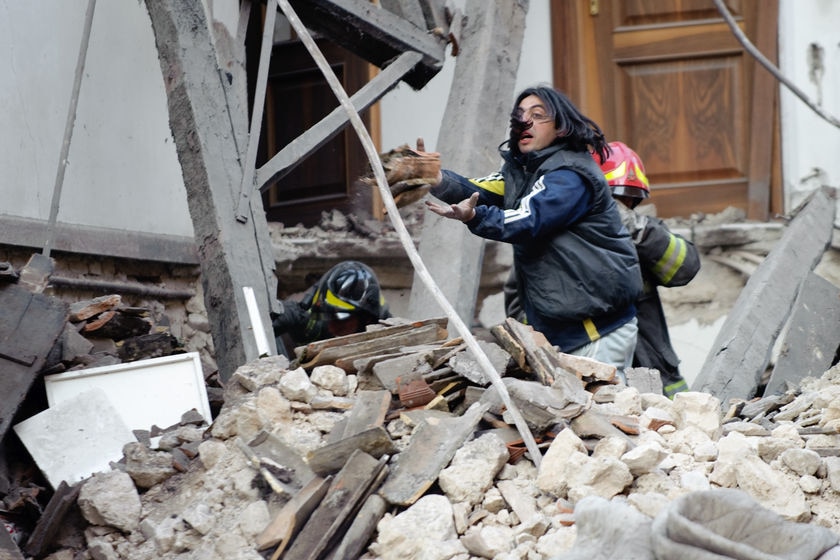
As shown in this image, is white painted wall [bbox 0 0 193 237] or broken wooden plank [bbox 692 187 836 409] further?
white painted wall [bbox 0 0 193 237]

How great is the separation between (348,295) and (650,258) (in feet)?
6.37

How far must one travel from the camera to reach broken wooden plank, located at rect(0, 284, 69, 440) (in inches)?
140

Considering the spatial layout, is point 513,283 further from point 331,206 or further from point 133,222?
point 331,206

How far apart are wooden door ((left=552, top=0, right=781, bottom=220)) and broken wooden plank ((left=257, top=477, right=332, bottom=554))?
475cm

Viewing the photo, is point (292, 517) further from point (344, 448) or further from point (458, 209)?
point (458, 209)

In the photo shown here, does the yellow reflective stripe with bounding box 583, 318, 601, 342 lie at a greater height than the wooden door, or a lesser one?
lesser

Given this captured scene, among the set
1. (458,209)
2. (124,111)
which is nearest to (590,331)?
(458,209)

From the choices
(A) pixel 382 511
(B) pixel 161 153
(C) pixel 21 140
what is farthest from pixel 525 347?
(B) pixel 161 153

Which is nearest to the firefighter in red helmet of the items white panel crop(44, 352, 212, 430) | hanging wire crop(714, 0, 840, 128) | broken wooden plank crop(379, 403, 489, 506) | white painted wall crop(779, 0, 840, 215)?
hanging wire crop(714, 0, 840, 128)

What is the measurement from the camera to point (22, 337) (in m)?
3.64

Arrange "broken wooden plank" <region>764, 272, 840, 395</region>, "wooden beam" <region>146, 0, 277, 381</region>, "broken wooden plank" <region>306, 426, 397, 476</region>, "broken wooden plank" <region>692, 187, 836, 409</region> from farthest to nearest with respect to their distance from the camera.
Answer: "broken wooden plank" <region>764, 272, 840, 395</region>, "broken wooden plank" <region>692, 187, 836, 409</region>, "wooden beam" <region>146, 0, 277, 381</region>, "broken wooden plank" <region>306, 426, 397, 476</region>

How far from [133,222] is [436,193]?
2431 mm

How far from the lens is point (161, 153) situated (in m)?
6.38

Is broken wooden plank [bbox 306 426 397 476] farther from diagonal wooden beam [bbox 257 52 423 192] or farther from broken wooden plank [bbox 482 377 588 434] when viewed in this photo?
diagonal wooden beam [bbox 257 52 423 192]
